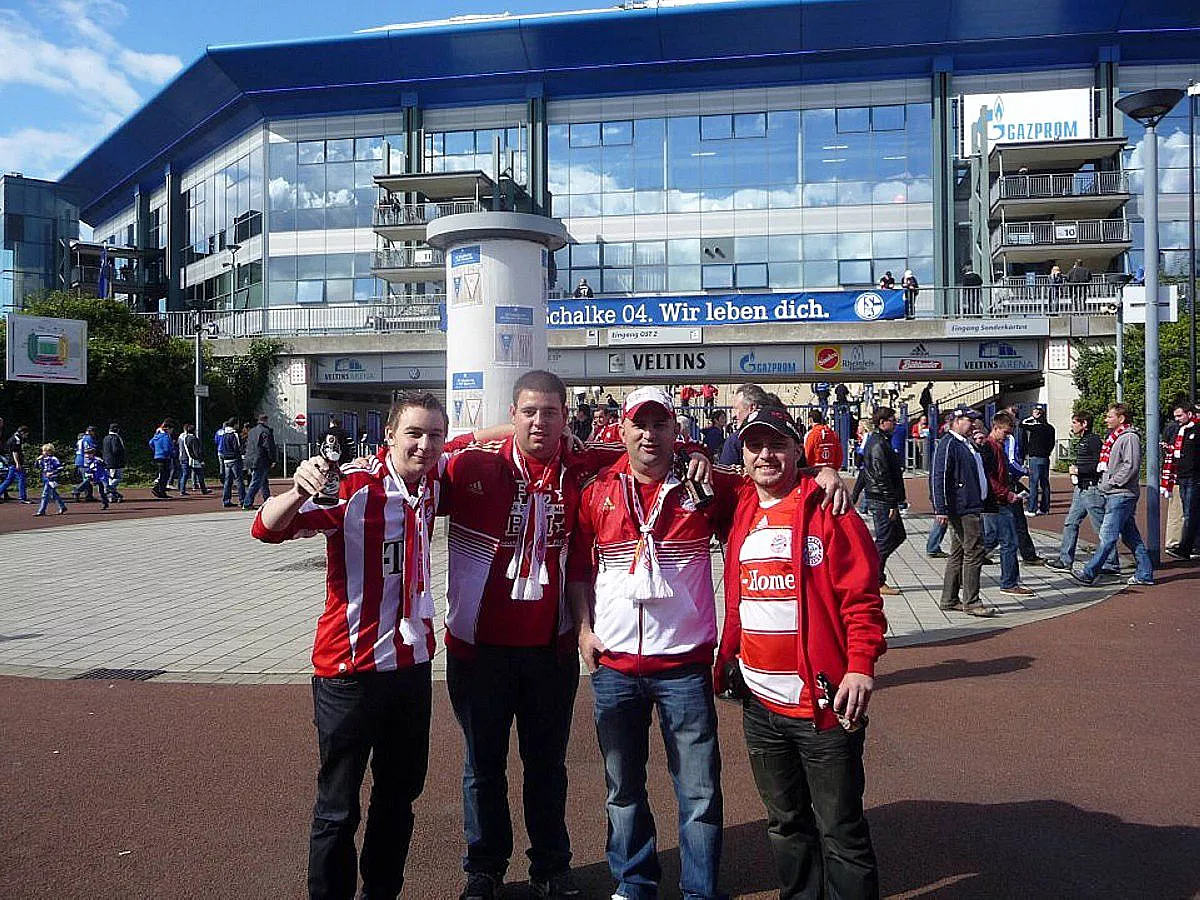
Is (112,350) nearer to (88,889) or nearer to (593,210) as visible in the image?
(593,210)

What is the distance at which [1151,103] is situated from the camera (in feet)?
36.6

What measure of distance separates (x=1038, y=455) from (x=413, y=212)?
2983 cm

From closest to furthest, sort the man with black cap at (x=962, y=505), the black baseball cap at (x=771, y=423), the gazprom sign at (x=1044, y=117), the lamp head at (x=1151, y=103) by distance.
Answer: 1. the black baseball cap at (x=771, y=423)
2. the man with black cap at (x=962, y=505)
3. the lamp head at (x=1151, y=103)
4. the gazprom sign at (x=1044, y=117)

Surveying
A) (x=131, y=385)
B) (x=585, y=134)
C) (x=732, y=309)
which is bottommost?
(x=131, y=385)

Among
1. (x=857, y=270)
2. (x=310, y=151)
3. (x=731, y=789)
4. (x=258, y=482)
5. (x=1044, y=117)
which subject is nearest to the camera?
(x=731, y=789)

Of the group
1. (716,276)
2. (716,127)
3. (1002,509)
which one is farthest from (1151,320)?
(716,127)

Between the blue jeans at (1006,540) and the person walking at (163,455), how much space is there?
19.3 metres

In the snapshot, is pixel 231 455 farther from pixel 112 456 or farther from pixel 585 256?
pixel 585 256

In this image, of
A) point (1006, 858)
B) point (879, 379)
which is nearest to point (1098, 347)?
point (879, 379)

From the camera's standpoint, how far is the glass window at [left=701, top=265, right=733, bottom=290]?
3972cm

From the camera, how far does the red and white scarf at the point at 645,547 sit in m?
3.44

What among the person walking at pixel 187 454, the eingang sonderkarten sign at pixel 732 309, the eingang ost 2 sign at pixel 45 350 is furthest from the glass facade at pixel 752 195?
the person walking at pixel 187 454

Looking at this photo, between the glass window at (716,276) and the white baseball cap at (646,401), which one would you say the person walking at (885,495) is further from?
the glass window at (716,276)

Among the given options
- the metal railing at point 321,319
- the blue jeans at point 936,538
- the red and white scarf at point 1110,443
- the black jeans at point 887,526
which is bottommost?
the blue jeans at point 936,538
